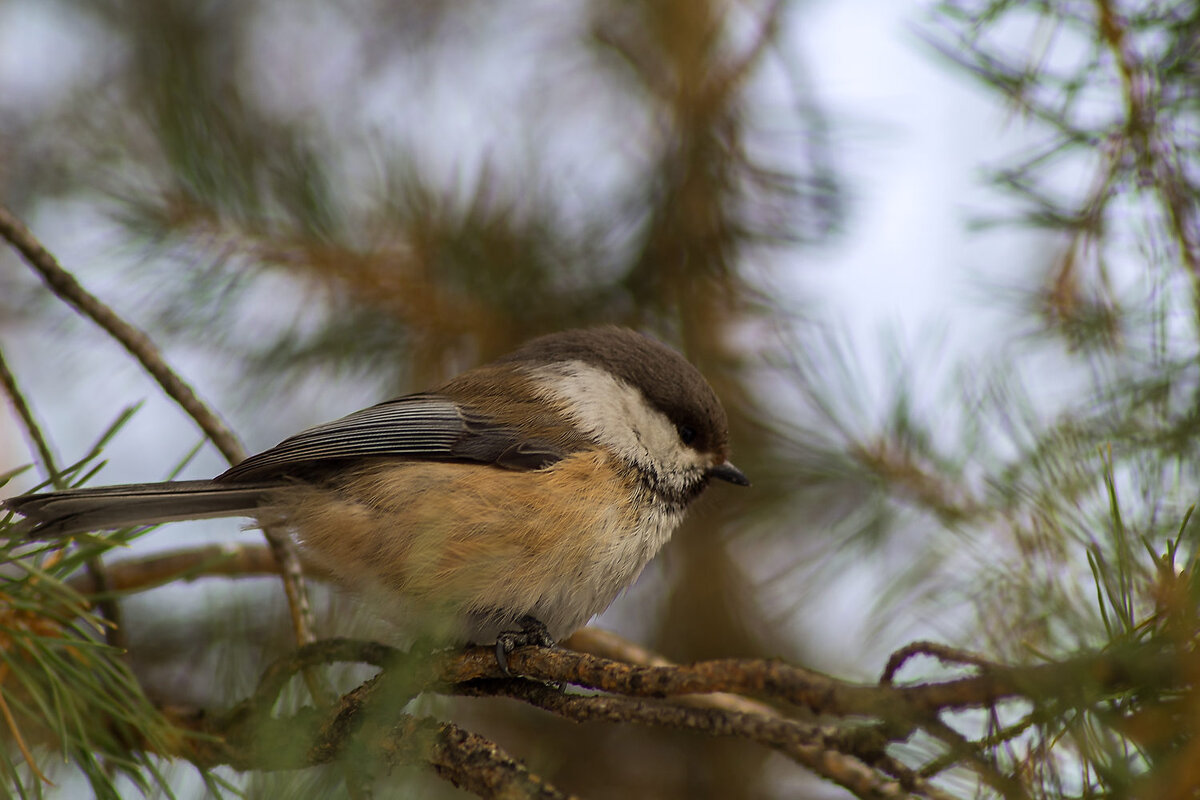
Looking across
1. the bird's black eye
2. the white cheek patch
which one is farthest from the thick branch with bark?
the bird's black eye

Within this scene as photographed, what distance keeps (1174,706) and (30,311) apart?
2408 millimetres

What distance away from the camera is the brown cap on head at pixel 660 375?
6.24 ft

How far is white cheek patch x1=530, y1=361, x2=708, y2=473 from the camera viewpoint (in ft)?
5.97

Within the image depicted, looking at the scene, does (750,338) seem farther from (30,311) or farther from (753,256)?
(30,311)

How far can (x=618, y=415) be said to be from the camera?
73.7 inches

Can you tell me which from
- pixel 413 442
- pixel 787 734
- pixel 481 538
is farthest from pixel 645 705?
pixel 413 442

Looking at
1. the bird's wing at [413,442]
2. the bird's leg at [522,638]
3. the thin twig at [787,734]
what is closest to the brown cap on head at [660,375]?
the bird's wing at [413,442]

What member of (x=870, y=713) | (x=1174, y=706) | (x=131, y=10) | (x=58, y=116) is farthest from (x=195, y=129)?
(x=1174, y=706)

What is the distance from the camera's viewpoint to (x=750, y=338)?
234cm

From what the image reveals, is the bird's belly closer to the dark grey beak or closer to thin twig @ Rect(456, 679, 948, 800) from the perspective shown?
the dark grey beak

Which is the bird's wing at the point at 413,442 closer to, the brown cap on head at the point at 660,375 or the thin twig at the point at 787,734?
the brown cap on head at the point at 660,375

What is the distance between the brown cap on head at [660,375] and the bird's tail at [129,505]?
64cm

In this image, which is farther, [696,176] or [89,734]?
[696,176]

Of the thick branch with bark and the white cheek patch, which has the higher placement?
the white cheek patch
